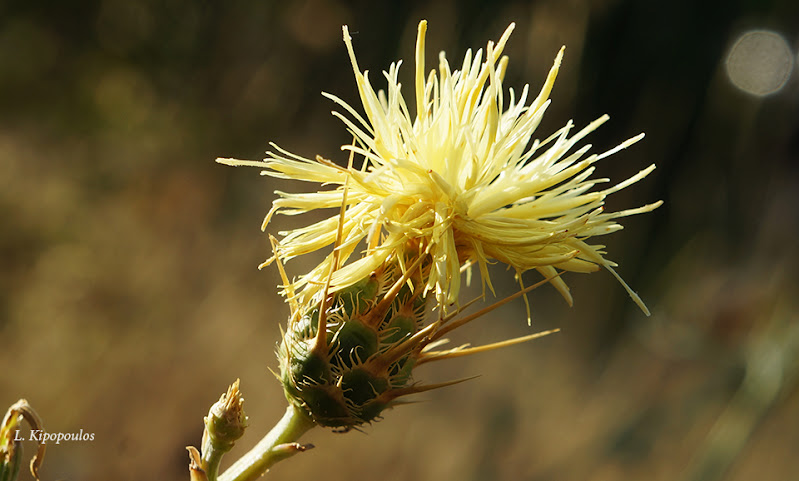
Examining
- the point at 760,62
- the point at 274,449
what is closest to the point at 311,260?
the point at 274,449

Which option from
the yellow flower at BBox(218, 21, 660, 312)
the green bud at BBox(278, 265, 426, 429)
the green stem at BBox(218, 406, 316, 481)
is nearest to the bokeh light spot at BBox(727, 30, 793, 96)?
the yellow flower at BBox(218, 21, 660, 312)

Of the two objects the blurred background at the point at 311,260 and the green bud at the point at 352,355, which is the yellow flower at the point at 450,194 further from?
the blurred background at the point at 311,260

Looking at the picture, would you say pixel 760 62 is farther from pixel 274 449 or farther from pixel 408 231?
pixel 274 449

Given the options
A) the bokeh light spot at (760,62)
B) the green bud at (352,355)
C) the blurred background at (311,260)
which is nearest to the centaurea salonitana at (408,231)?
the green bud at (352,355)

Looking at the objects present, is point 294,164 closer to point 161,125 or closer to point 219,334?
point 219,334

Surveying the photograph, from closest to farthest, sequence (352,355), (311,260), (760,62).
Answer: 1. (352,355)
2. (311,260)
3. (760,62)

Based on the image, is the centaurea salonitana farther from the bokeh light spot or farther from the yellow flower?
the bokeh light spot
